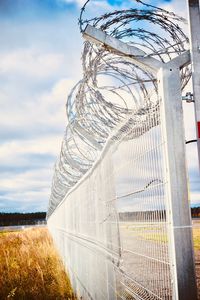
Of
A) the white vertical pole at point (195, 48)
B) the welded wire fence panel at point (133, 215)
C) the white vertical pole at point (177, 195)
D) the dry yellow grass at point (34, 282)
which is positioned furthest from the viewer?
the dry yellow grass at point (34, 282)

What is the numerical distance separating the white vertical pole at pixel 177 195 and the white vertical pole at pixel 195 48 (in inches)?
4.4

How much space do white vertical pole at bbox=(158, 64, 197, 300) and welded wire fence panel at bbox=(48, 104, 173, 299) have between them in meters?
0.05

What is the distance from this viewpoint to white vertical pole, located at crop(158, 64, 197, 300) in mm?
2326

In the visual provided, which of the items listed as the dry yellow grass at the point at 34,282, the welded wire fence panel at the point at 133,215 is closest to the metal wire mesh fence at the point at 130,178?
the welded wire fence panel at the point at 133,215

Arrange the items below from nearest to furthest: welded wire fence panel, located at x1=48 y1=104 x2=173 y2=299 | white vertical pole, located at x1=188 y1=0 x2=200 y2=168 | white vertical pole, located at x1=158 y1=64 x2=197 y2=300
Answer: white vertical pole, located at x1=158 y1=64 x2=197 y2=300 < welded wire fence panel, located at x1=48 y1=104 x2=173 y2=299 < white vertical pole, located at x1=188 y1=0 x2=200 y2=168

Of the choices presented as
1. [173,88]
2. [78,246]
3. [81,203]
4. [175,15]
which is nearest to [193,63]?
[173,88]

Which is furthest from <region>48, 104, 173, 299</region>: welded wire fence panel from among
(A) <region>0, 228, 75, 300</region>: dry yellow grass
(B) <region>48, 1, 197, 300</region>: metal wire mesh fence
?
(A) <region>0, 228, 75, 300</region>: dry yellow grass

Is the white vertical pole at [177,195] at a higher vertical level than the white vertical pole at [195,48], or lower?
lower

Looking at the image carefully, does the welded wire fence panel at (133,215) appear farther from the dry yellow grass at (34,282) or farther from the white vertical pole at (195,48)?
the dry yellow grass at (34,282)

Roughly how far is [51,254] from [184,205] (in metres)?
10.0

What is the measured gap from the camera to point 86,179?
5.35 meters

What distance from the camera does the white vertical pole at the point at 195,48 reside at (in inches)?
101

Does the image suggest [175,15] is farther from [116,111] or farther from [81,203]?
[81,203]

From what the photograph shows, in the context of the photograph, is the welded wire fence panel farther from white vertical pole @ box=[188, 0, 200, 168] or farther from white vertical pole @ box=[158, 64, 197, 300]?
white vertical pole @ box=[188, 0, 200, 168]
